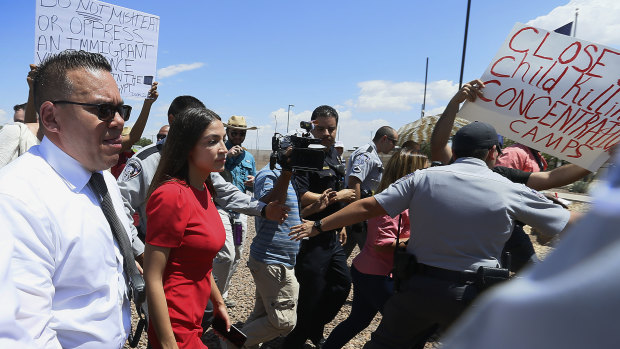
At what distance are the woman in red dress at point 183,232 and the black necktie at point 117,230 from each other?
278mm

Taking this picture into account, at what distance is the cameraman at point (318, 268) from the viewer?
4.04 m

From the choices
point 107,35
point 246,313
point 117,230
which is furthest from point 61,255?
point 246,313

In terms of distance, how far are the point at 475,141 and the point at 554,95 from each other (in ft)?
2.47

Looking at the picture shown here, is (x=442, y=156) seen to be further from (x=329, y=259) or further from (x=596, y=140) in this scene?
(x=329, y=259)

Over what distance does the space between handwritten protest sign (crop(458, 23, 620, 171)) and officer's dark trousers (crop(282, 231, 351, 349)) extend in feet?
5.34

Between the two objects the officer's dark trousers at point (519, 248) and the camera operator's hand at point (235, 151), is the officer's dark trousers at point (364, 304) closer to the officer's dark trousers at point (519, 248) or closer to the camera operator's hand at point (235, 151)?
the officer's dark trousers at point (519, 248)

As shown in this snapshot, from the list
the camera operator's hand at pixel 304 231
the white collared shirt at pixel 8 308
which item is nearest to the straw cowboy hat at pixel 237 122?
the camera operator's hand at pixel 304 231

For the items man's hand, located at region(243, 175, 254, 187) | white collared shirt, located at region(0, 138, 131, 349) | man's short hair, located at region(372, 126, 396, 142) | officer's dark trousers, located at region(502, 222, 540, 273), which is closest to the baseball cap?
officer's dark trousers, located at region(502, 222, 540, 273)

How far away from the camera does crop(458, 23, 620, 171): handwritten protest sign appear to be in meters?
3.12

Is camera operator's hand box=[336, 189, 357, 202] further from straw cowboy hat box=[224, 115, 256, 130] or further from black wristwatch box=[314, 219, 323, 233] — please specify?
straw cowboy hat box=[224, 115, 256, 130]

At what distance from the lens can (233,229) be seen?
495 centimetres

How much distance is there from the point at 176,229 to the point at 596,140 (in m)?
2.90

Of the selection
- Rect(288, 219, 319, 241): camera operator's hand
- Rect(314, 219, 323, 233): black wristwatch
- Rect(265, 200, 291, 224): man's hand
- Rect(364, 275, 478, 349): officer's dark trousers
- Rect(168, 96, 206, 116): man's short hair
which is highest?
Rect(168, 96, 206, 116): man's short hair

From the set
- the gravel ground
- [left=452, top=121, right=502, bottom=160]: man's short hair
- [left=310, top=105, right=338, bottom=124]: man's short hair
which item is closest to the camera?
[left=452, top=121, right=502, bottom=160]: man's short hair
